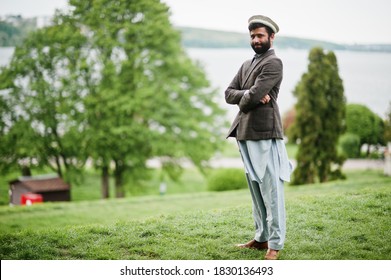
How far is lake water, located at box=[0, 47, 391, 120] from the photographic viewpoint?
9.30 m

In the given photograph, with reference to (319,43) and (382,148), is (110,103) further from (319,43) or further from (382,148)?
(382,148)

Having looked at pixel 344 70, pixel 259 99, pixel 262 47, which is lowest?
pixel 259 99

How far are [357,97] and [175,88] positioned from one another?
15.3ft

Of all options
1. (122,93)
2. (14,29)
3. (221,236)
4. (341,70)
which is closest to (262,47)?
(221,236)

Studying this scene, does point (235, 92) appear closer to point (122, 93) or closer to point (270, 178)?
point (270, 178)

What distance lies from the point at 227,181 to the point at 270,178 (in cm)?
919

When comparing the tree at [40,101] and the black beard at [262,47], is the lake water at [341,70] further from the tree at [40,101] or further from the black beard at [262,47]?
the black beard at [262,47]

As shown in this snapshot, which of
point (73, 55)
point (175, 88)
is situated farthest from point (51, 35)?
point (175, 88)

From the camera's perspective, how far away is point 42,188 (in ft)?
42.8

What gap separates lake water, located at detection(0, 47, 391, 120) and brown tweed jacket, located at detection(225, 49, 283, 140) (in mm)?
5359

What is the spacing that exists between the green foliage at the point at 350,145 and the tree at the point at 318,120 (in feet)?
0.51

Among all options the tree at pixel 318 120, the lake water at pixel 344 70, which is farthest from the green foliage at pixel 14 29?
the tree at pixel 318 120

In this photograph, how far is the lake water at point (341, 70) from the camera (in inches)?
366

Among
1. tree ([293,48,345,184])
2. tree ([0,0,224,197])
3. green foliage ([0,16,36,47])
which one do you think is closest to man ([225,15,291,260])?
green foliage ([0,16,36,47])
